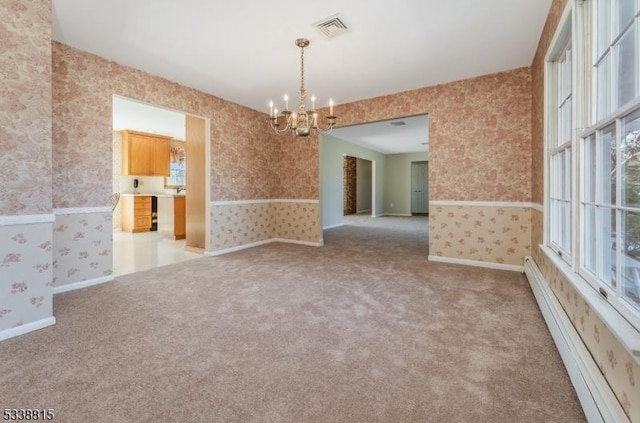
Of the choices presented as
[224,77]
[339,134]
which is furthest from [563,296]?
[339,134]

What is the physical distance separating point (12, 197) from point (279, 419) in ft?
7.36

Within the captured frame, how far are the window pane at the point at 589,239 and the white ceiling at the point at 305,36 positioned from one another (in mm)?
1774

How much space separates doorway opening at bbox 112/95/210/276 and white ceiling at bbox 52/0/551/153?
83 cm

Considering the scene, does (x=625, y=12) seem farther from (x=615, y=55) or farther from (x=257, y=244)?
(x=257, y=244)

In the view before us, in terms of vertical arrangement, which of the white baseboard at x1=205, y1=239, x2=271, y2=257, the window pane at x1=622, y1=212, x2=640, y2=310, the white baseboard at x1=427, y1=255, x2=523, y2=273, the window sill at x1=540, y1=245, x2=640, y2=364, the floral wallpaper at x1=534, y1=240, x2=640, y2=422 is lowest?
the white baseboard at x1=427, y1=255, x2=523, y2=273

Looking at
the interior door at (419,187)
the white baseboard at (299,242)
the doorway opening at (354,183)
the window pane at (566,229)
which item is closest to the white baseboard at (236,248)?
the white baseboard at (299,242)

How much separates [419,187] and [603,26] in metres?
10.00

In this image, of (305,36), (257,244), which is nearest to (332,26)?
(305,36)

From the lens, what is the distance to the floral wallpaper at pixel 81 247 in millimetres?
2955

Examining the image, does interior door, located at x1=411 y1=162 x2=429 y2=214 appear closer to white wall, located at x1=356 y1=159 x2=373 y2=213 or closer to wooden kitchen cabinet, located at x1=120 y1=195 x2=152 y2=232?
white wall, located at x1=356 y1=159 x2=373 y2=213

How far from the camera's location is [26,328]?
2064mm

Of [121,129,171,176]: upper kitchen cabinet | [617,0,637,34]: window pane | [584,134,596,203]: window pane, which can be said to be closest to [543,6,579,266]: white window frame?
[584,134,596,203]: window pane

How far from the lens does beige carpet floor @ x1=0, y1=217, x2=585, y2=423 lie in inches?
52.9

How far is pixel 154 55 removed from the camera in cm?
322
